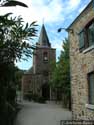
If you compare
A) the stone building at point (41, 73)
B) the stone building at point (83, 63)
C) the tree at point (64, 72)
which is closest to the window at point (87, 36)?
the stone building at point (83, 63)

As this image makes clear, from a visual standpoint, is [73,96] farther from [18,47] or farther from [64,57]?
[64,57]

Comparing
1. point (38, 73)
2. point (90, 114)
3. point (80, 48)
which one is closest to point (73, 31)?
point (80, 48)

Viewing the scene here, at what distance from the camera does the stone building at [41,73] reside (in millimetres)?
57703

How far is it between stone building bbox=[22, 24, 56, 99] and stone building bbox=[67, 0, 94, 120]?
1570 inches

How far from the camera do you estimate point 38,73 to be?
60.3 metres

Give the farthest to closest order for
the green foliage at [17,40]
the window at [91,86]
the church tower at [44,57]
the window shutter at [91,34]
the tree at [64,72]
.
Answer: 1. the church tower at [44,57]
2. the tree at [64,72]
3. the window shutter at [91,34]
4. the window at [91,86]
5. the green foliage at [17,40]

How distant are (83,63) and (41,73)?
4561cm

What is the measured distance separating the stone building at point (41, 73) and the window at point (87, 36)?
136 ft

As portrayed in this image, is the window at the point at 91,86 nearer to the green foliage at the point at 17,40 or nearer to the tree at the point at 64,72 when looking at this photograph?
the green foliage at the point at 17,40

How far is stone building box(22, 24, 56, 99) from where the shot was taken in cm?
5770

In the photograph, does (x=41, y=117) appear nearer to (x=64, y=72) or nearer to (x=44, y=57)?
(x=64, y=72)

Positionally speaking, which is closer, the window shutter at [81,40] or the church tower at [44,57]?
the window shutter at [81,40]

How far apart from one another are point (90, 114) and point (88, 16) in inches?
179

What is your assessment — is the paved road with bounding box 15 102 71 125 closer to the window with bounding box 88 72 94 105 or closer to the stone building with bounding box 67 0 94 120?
the stone building with bounding box 67 0 94 120
